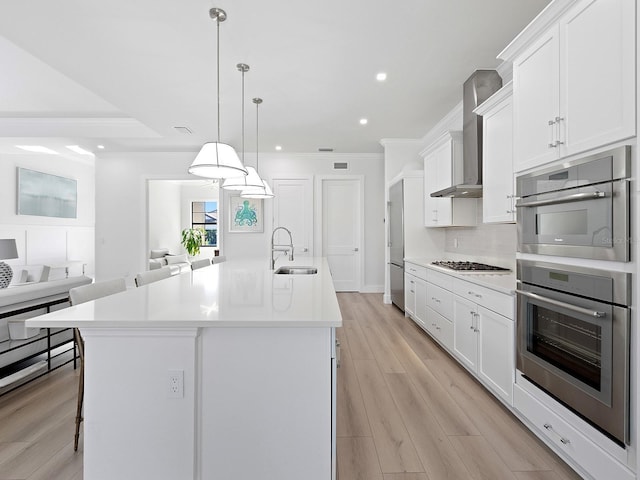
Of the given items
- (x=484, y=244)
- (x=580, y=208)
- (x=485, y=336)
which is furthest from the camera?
(x=484, y=244)

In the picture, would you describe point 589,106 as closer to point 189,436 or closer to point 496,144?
point 496,144

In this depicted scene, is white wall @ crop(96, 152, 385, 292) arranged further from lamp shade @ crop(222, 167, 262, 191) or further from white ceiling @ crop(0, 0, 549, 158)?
lamp shade @ crop(222, 167, 262, 191)

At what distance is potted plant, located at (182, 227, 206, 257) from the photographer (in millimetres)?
8984

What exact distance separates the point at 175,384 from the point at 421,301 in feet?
10.2

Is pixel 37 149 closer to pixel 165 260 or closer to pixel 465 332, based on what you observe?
pixel 165 260

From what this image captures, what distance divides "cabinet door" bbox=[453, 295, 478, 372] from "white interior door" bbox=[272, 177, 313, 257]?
3.83 metres

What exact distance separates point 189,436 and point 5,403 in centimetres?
192

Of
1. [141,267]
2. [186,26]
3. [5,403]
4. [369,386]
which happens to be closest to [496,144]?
[369,386]

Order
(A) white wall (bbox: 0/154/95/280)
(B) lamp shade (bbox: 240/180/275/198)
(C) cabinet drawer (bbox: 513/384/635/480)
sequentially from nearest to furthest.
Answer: (C) cabinet drawer (bbox: 513/384/635/480)
(B) lamp shade (bbox: 240/180/275/198)
(A) white wall (bbox: 0/154/95/280)

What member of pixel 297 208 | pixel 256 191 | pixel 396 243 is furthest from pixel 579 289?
pixel 297 208

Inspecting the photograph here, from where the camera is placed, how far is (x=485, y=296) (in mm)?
2373

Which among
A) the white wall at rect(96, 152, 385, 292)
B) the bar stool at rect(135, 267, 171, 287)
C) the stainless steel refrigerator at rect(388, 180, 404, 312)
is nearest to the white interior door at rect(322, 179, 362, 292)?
the white wall at rect(96, 152, 385, 292)

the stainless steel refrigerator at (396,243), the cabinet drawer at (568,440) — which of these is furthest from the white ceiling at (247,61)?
the cabinet drawer at (568,440)

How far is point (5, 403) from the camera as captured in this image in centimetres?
222
